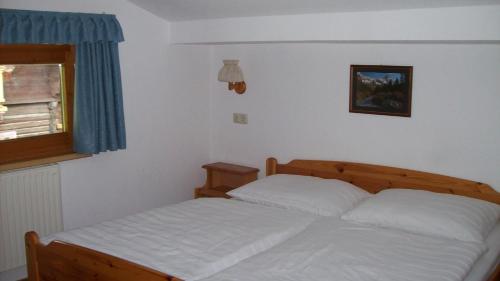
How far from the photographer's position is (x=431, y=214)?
3.25m

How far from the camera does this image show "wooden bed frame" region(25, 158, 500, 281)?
8.73 ft

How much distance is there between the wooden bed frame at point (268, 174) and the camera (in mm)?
2662

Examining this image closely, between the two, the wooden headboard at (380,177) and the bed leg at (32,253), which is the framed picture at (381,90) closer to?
the wooden headboard at (380,177)

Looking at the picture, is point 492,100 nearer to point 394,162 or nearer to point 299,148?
point 394,162

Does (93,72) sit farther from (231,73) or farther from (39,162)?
(231,73)

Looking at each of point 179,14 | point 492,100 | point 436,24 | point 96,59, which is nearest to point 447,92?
point 492,100

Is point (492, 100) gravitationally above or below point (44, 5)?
below

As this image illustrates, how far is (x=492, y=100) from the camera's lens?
11.5 ft

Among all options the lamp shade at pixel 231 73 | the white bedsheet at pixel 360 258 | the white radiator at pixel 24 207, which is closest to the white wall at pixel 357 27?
the lamp shade at pixel 231 73

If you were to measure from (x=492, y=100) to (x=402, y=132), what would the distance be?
25.2 inches

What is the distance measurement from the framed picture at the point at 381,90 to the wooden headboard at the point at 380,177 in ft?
1.37

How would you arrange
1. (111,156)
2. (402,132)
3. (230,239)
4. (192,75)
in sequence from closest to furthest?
(230,239) → (402,132) → (111,156) → (192,75)

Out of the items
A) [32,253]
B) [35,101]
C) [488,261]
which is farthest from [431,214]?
[35,101]

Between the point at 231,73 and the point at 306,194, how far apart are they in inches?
52.2
